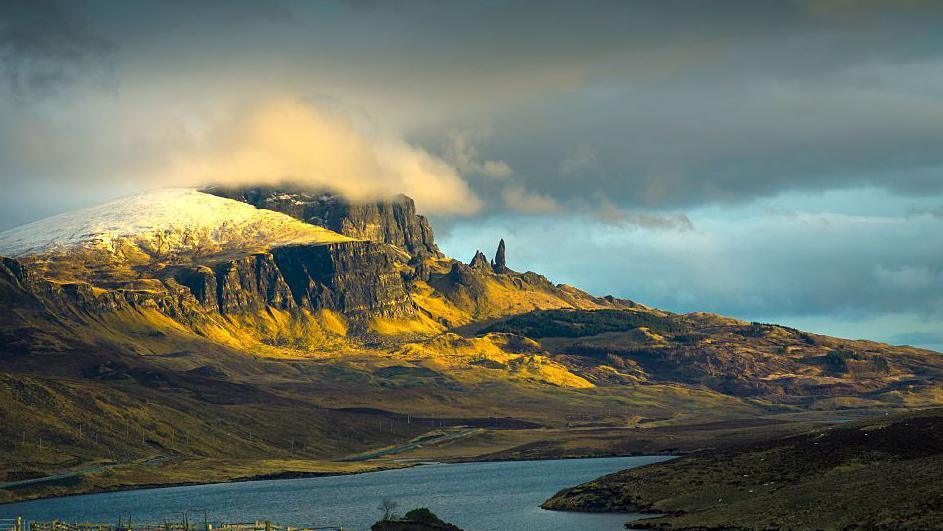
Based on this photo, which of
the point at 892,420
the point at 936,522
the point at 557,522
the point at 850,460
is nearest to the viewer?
the point at 936,522

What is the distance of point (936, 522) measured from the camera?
106m

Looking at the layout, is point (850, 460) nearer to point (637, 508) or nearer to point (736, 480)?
point (736, 480)

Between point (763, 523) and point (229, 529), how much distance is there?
58698 millimetres

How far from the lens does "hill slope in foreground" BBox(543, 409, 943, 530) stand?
4700 inches

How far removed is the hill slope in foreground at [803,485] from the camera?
392ft

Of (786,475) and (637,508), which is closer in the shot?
(786,475)

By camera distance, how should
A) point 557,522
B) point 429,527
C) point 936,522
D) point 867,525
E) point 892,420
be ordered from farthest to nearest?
point 892,420 → point 557,522 → point 429,527 → point 867,525 → point 936,522

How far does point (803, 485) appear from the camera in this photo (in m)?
143

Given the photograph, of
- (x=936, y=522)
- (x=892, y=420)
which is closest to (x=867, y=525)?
(x=936, y=522)

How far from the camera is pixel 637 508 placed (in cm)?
16625

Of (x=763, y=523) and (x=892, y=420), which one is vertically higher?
(x=892, y=420)

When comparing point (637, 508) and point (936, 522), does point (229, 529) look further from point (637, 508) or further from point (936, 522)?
point (936, 522)

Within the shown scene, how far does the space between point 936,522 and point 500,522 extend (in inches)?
3034

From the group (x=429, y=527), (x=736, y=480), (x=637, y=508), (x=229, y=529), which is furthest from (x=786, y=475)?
(x=229, y=529)
